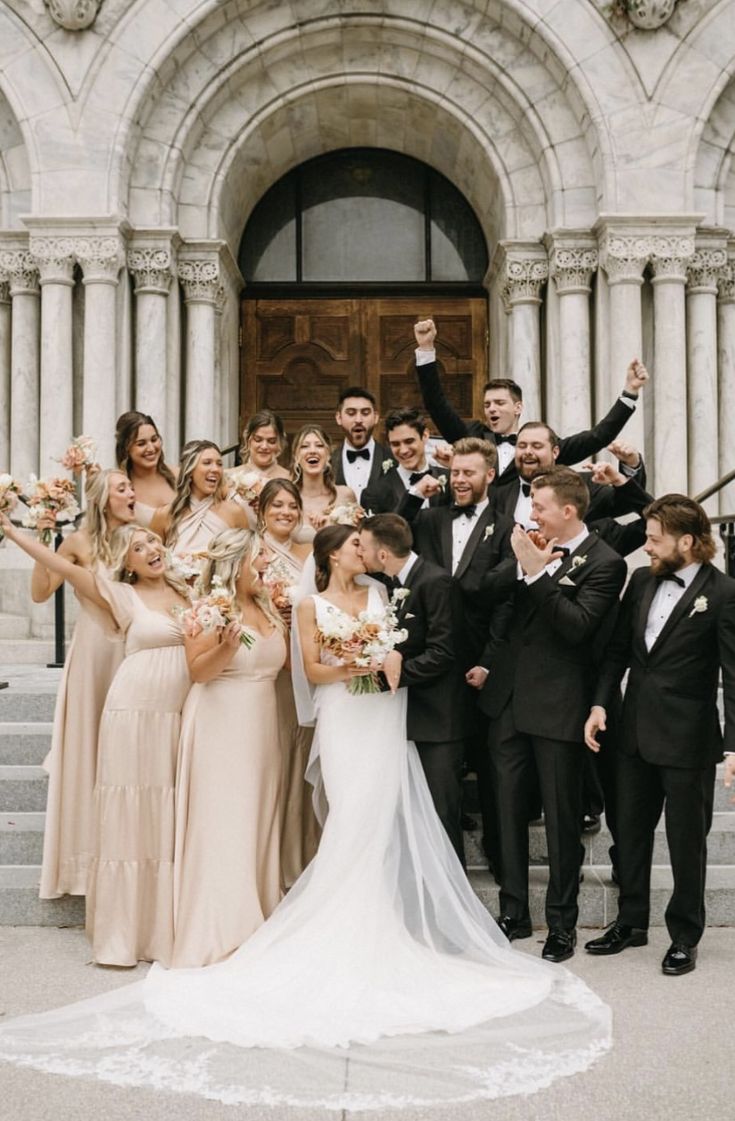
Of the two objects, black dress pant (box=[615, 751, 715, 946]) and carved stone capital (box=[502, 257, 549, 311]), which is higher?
carved stone capital (box=[502, 257, 549, 311])

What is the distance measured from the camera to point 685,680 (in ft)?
16.8

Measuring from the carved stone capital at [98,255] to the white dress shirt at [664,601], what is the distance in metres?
7.17

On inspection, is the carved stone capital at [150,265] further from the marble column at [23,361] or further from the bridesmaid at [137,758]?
the bridesmaid at [137,758]

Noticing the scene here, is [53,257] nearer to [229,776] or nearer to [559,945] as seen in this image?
[229,776]

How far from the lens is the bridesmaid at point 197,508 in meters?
6.34

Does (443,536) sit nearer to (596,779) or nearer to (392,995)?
(596,779)

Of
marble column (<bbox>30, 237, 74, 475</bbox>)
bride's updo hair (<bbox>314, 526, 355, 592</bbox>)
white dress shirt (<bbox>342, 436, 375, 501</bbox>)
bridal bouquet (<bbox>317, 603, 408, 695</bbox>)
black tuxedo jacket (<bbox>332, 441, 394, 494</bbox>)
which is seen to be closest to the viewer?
bridal bouquet (<bbox>317, 603, 408, 695</bbox>)

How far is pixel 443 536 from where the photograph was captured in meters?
5.90

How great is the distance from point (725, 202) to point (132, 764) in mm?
8807

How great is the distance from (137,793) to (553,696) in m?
2.06

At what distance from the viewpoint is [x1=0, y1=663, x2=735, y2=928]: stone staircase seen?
572 cm

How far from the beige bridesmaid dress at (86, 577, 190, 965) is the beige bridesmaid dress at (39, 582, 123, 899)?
0.28 metres

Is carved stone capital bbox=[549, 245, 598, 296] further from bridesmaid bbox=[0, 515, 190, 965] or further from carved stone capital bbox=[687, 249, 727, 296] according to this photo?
bridesmaid bbox=[0, 515, 190, 965]

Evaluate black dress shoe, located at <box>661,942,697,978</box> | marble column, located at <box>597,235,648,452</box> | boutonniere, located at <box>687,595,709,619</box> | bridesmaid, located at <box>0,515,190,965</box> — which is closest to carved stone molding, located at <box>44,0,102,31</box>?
marble column, located at <box>597,235,648,452</box>
